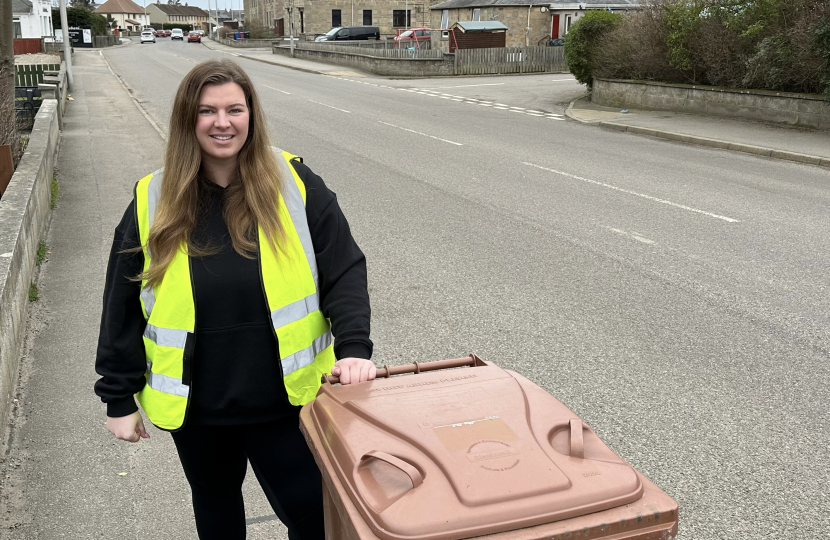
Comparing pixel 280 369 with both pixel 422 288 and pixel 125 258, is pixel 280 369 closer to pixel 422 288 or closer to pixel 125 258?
pixel 125 258

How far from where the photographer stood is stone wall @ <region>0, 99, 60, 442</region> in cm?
A: 440

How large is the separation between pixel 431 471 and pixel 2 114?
913 centimetres

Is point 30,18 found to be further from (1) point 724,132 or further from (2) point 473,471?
(2) point 473,471

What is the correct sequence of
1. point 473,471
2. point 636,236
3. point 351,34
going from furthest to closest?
point 351,34 → point 636,236 → point 473,471

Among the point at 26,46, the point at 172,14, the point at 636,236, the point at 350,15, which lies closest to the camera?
the point at 636,236

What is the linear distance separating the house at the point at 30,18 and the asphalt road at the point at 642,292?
62.7 meters

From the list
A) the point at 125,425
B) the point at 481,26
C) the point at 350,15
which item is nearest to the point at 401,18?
the point at 350,15

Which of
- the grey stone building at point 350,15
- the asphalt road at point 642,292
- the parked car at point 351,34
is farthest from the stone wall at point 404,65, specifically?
the grey stone building at point 350,15

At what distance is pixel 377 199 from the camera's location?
372 inches

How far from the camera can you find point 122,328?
2.36m

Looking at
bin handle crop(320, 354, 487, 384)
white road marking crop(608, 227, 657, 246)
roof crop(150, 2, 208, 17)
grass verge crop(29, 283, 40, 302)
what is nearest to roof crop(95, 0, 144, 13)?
roof crop(150, 2, 208, 17)

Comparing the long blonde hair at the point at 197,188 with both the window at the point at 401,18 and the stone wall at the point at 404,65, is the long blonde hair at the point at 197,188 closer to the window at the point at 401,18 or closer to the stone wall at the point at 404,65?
the stone wall at the point at 404,65

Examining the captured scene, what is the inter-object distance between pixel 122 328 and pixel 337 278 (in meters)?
0.63

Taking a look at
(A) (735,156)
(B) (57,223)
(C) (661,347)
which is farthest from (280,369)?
(A) (735,156)
